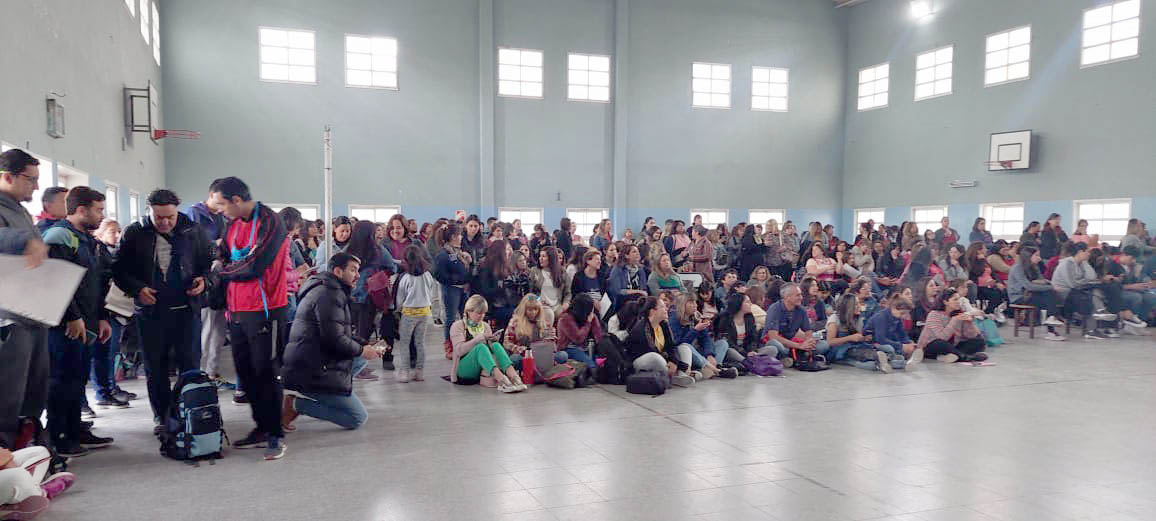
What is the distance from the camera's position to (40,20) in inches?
261

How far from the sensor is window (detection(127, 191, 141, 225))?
35.9 ft

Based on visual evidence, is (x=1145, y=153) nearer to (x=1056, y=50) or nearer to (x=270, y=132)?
(x=1056, y=50)

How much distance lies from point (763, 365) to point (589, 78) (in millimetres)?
12741

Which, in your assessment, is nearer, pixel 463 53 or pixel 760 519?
pixel 760 519

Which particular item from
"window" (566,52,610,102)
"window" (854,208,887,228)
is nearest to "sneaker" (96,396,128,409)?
"window" (566,52,610,102)

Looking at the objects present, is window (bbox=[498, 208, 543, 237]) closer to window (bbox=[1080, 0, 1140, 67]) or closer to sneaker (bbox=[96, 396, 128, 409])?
window (bbox=[1080, 0, 1140, 67])

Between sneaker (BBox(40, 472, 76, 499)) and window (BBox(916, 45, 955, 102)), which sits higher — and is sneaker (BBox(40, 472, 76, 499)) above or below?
Answer: below

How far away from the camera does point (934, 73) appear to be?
Answer: 1873 centimetres

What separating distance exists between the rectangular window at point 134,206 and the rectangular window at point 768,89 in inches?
595

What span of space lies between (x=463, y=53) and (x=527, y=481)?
15147 mm

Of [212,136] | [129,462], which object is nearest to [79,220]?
[129,462]

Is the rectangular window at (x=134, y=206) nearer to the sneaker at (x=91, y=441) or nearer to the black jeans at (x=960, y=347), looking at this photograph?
the sneaker at (x=91, y=441)

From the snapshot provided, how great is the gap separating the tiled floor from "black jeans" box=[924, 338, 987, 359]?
5.08ft

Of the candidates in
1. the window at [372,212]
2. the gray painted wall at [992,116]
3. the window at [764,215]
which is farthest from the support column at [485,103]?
the gray painted wall at [992,116]
